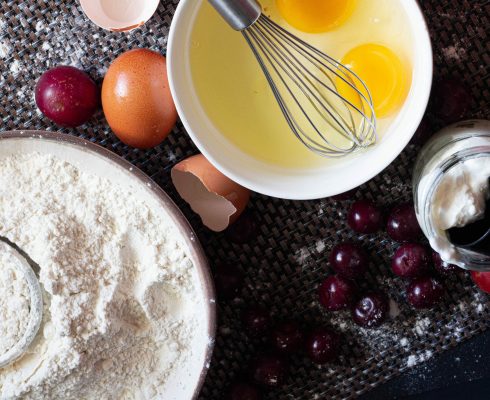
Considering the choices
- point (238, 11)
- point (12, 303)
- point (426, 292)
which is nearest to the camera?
point (238, 11)

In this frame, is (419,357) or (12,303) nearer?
(12,303)

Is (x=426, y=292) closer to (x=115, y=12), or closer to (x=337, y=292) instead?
(x=337, y=292)

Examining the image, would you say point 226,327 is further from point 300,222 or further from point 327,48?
point 327,48

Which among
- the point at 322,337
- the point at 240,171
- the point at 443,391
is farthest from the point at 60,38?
the point at 443,391

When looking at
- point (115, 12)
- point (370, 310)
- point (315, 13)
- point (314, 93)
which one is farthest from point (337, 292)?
point (115, 12)

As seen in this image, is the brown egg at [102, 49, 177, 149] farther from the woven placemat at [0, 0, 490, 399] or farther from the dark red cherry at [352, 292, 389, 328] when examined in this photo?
the dark red cherry at [352, 292, 389, 328]

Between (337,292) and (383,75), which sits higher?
(383,75)

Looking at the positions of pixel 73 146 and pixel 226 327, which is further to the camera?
pixel 226 327

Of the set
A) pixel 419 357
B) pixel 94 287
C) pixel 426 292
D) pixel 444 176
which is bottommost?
pixel 419 357
